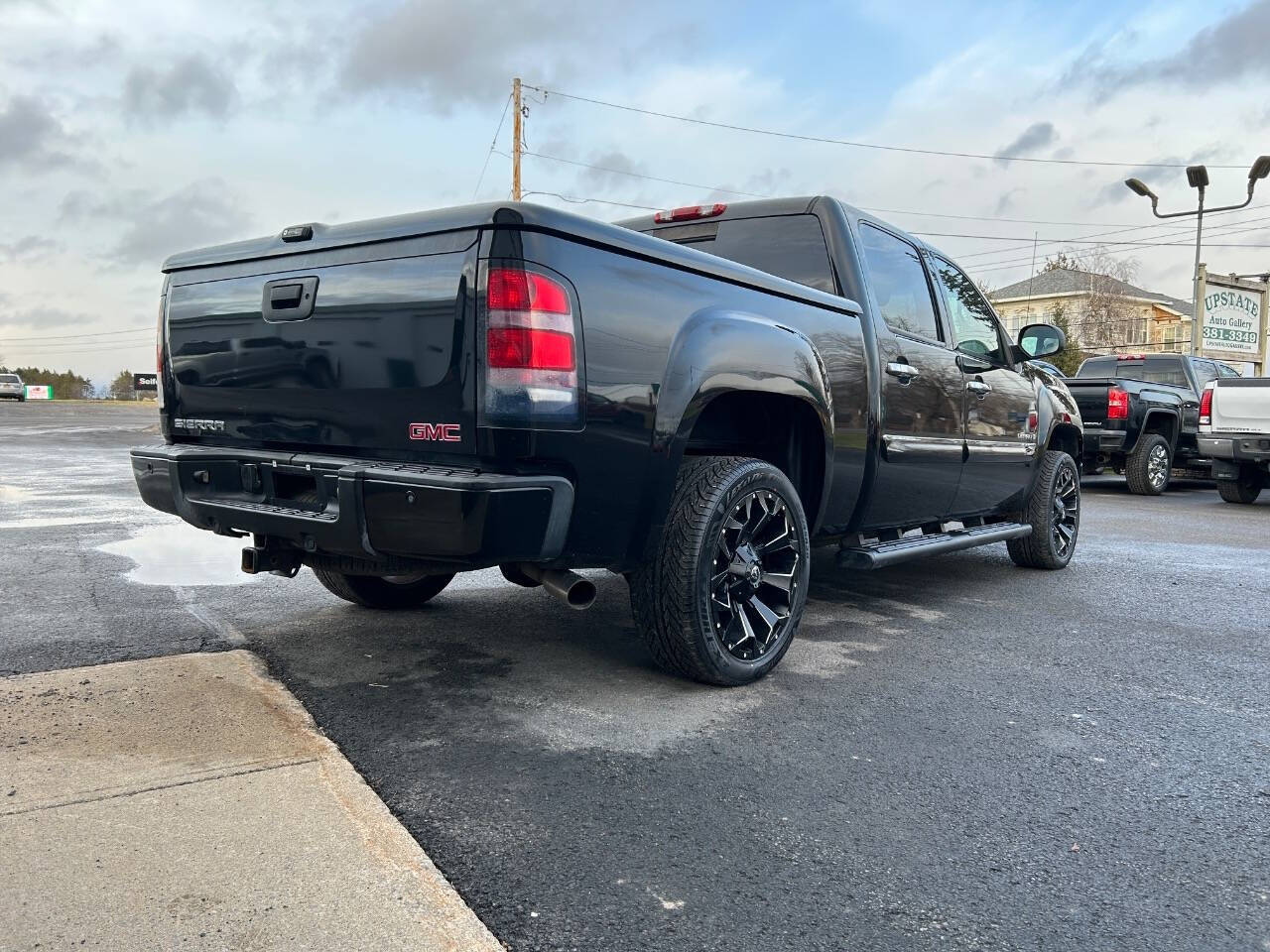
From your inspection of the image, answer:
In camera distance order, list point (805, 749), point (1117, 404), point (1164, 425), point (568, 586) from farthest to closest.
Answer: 1. point (1164, 425)
2. point (1117, 404)
3. point (568, 586)
4. point (805, 749)

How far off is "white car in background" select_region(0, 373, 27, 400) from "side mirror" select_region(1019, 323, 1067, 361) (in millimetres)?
66511

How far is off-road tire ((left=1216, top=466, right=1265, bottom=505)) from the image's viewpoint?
1209 cm

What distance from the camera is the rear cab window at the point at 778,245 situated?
15.5 feet

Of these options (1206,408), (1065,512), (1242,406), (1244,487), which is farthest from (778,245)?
(1244,487)

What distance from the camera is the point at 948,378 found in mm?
5348

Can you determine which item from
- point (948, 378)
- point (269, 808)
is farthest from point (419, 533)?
point (948, 378)

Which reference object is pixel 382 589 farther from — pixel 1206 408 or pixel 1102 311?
pixel 1102 311

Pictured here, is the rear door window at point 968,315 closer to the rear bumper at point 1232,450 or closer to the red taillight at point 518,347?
the red taillight at point 518,347

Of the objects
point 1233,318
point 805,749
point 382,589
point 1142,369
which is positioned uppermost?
point 1233,318

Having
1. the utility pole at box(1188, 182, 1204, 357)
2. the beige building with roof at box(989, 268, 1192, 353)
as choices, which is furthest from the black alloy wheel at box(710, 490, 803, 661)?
the beige building with roof at box(989, 268, 1192, 353)

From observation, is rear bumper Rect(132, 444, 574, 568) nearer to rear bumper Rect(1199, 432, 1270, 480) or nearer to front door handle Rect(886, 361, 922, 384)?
front door handle Rect(886, 361, 922, 384)

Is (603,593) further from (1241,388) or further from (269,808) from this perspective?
(1241,388)

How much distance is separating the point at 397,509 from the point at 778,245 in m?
2.60

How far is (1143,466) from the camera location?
12.6 m
